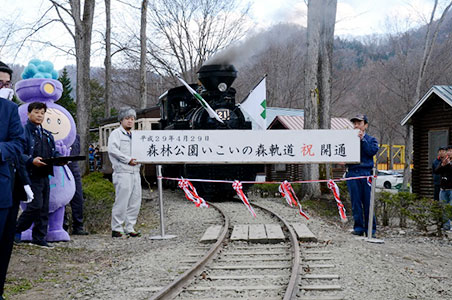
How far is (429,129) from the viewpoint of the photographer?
19.3m

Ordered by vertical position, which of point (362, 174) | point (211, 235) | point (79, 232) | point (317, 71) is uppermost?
point (317, 71)

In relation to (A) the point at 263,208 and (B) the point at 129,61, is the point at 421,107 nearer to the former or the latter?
(A) the point at 263,208

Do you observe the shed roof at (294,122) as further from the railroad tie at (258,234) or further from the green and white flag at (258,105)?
the railroad tie at (258,234)

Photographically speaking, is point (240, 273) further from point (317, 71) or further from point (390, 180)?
point (390, 180)

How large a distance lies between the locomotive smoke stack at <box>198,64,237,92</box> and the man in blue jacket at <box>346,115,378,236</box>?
7.27 m

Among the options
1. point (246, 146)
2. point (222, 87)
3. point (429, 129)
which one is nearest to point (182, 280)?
point (246, 146)

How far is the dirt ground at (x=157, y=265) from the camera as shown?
18.0 feet

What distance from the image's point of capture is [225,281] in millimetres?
5746

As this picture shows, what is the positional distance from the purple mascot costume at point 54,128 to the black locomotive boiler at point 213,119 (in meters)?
6.55

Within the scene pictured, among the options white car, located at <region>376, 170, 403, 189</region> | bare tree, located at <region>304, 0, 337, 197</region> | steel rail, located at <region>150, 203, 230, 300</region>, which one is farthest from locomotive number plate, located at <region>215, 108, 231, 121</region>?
white car, located at <region>376, 170, 403, 189</region>

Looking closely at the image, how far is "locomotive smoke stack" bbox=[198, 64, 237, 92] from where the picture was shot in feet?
52.2

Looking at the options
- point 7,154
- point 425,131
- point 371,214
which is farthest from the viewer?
point 425,131

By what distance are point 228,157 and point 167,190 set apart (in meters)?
12.2

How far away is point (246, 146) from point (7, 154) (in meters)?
5.12
